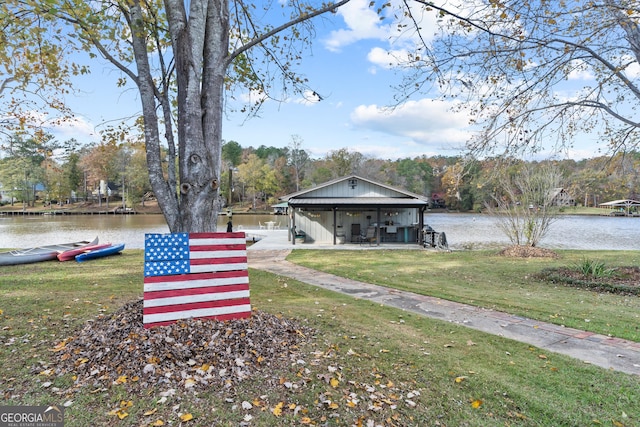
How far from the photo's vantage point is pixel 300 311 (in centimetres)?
573

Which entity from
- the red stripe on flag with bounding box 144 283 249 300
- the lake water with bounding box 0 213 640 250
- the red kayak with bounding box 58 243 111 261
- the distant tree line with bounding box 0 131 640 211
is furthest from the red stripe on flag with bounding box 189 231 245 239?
the distant tree line with bounding box 0 131 640 211

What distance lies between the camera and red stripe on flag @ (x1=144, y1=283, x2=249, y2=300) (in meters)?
3.78

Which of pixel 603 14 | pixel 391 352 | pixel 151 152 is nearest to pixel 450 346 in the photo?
pixel 391 352

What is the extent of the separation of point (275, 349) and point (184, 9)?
420 cm

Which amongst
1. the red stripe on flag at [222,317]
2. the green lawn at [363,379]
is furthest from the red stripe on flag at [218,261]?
the green lawn at [363,379]

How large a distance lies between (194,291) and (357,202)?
14.6 meters

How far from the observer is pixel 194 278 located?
13.2 ft

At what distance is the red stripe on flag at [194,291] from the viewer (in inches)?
149

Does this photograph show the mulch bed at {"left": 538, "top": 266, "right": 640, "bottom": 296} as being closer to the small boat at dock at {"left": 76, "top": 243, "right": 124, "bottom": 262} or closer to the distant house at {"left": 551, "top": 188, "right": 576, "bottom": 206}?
Result: the distant house at {"left": 551, "top": 188, "right": 576, "bottom": 206}

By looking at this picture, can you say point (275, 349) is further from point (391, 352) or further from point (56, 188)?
point (56, 188)

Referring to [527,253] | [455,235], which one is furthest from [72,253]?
[455,235]

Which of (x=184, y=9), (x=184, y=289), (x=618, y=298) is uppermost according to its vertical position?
(x=184, y=9)

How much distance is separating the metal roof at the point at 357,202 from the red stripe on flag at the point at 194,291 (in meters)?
13.5

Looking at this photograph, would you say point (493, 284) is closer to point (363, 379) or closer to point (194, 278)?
point (363, 379)
